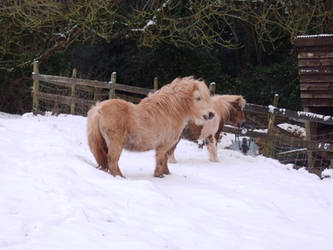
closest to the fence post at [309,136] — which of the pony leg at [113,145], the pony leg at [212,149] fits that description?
the pony leg at [212,149]

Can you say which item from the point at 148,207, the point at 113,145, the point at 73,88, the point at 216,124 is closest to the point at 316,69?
the point at 216,124

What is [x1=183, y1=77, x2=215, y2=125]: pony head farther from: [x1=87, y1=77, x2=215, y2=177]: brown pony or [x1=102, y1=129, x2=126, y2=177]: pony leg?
[x1=102, y1=129, x2=126, y2=177]: pony leg

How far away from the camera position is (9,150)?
21.2 ft

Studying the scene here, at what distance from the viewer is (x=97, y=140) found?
19.4ft

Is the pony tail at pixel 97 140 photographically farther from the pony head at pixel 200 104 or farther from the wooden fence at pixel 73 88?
the wooden fence at pixel 73 88

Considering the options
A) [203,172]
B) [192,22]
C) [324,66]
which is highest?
[192,22]

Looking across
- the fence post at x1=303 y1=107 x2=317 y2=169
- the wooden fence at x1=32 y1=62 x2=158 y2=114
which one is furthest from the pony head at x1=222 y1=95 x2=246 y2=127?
the wooden fence at x1=32 y1=62 x2=158 y2=114

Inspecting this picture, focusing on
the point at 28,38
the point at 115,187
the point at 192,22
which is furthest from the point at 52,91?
the point at 115,187

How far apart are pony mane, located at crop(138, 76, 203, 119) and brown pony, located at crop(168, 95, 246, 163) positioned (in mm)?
1405

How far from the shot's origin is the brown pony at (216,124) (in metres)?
8.44

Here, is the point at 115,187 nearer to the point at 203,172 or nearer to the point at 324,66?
the point at 203,172

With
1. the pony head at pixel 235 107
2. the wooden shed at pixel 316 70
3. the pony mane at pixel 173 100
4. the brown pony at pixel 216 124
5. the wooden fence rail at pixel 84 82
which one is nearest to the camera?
the pony mane at pixel 173 100

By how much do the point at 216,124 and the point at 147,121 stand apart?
9.21 feet

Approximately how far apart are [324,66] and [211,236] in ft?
27.3
